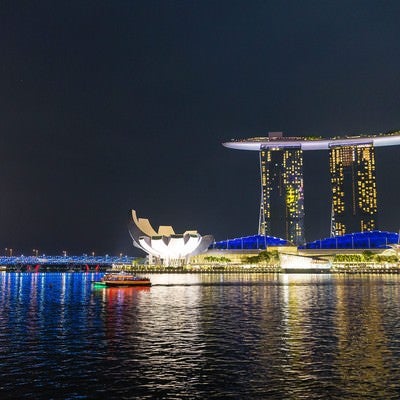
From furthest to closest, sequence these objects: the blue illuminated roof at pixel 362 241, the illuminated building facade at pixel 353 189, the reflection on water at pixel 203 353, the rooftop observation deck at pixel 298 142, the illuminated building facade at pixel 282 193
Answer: the illuminated building facade at pixel 282 193 < the rooftop observation deck at pixel 298 142 < the illuminated building facade at pixel 353 189 < the blue illuminated roof at pixel 362 241 < the reflection on water at pixel 203 353

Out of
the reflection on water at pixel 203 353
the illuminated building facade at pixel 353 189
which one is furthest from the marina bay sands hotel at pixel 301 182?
the reflection on water at pixel 203 353

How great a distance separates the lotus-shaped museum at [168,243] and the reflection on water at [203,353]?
9988 cm

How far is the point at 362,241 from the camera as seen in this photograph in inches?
5782

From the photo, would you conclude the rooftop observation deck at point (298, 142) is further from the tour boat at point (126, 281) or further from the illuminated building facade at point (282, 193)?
the tour boat at point (126, 281)

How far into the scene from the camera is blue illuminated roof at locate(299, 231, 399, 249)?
145m

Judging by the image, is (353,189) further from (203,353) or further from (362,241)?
(203,353)

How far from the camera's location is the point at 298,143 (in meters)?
190

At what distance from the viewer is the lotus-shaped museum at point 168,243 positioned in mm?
137875

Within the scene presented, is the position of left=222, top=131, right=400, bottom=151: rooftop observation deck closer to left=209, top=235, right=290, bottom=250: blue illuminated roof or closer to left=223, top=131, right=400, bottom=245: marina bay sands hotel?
left=223, top=131, right=400, bottom=245: marina bay sands hotel

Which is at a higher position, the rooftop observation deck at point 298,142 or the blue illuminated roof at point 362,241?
the rooftop observation deck at point 298,142

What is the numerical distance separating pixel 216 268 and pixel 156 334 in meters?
108

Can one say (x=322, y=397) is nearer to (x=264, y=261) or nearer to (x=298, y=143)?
(x=264, y=261)

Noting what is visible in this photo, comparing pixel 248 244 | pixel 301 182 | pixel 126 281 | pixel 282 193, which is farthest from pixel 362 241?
pixel 126 281

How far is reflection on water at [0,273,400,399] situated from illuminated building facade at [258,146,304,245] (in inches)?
5868
